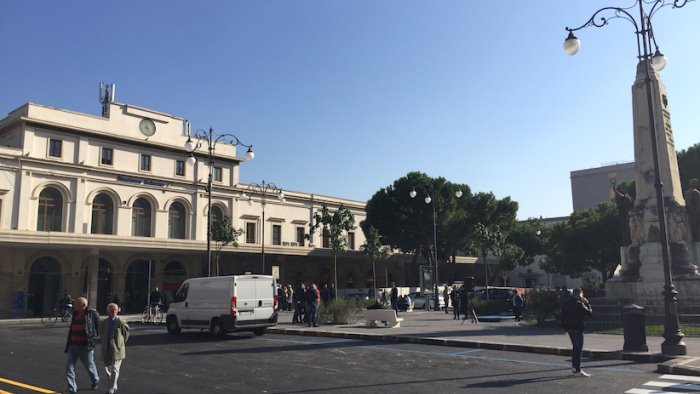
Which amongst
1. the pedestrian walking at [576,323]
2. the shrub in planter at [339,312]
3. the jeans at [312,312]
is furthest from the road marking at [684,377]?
the shrub in planter at [339,312]

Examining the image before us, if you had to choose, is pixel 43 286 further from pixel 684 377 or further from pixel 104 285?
pixel 684 377

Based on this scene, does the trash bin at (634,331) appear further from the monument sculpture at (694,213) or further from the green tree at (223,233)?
the green tree at (223,233)

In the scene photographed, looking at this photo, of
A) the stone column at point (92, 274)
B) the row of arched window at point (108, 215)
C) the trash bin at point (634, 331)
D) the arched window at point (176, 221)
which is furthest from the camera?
the arched window at point (176, 221)

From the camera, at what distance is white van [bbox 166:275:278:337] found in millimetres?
17359

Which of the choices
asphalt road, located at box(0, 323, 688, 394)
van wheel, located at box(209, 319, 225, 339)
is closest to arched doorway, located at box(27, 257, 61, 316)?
asphalt road, located at box(0, 323, 688, 394)

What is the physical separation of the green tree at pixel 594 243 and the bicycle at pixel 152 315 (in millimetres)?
37435

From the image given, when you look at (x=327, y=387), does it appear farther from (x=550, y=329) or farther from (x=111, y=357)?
(x=550, y=329)

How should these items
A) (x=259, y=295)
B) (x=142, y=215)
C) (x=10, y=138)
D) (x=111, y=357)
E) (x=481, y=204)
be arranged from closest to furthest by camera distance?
(x=111, y=357), (x=259, y=295), (x=10, y=138), (x=142, y=215), (x=481, y=204)

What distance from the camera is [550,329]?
59.8ft

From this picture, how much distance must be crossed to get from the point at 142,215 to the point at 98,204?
10.6 feet

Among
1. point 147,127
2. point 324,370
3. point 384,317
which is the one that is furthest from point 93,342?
point 147,127

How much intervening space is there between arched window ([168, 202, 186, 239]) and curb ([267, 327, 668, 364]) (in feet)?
76.0

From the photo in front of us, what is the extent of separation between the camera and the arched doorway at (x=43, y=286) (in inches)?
1332

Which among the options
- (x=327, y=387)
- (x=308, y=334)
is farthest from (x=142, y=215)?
(x=327, y=387)
